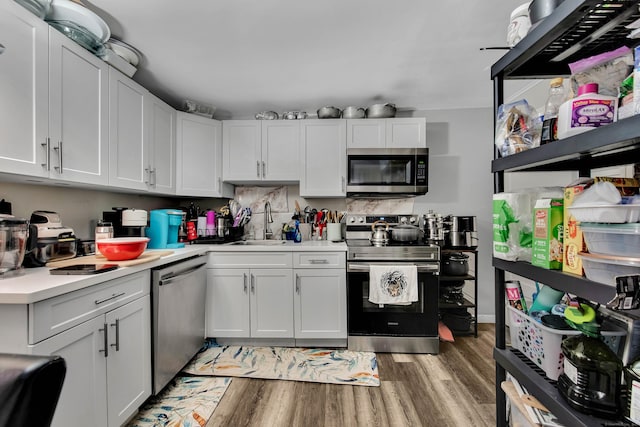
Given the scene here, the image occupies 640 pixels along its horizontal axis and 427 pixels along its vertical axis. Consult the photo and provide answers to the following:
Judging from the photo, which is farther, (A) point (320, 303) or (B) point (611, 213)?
(A) point (320, 303)

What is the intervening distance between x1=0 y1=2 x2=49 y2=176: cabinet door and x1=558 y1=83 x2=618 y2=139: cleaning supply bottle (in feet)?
6.75

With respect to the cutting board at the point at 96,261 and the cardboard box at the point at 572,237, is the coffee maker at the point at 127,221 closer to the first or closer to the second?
the cutting board at the point at 96,261

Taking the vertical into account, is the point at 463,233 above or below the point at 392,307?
above

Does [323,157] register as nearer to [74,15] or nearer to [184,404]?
[74,15]

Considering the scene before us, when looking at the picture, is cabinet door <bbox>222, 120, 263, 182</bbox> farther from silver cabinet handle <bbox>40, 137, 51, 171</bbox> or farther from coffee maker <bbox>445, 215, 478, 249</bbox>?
coffee maker <bbox>445, 215, 478, 249</bbox>

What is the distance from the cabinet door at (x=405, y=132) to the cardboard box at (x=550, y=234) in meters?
2.18

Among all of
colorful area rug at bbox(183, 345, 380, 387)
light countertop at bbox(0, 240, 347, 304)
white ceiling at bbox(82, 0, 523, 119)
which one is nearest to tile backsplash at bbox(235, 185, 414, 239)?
white ceiling at bbox(82, 0, 523, 119)

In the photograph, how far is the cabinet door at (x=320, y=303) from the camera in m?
2.47

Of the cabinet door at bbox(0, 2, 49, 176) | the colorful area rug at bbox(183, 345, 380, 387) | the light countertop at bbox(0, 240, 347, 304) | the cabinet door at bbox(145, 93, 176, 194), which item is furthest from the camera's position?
the cabinet door at bbox(145, 93, 176, 194)

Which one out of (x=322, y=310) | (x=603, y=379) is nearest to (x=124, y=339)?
(x=322, y=310)

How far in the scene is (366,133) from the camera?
9.32 ft

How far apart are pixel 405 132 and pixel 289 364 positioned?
2.37 meters

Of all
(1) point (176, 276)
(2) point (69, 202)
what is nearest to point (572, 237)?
(1) point (176, 276)

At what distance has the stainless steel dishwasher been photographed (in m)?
1.78
